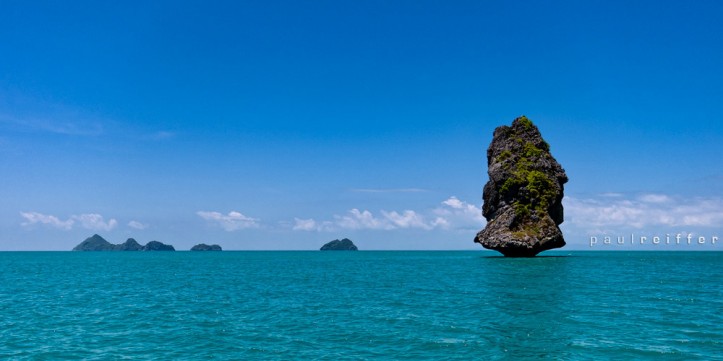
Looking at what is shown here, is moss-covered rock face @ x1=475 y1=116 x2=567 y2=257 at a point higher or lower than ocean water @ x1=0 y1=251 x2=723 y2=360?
higher

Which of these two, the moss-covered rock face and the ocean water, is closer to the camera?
the ocean water

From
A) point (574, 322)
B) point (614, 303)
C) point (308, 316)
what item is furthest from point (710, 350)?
point (308, 316)

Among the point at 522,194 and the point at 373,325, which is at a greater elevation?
the point at 522,194

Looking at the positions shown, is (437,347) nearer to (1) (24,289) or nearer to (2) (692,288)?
(2) (692,288)

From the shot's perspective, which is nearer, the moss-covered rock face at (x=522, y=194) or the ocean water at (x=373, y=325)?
the ocean water at (x=373, y=325)

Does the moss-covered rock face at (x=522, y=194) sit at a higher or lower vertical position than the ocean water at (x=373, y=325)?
higher

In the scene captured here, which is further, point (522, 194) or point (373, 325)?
point (522, 194)

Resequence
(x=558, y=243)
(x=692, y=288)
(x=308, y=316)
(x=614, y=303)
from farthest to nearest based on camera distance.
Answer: (x=558, y=243)
(x=692, y=288)
(x=614, y=303)
(x=308, y=316)

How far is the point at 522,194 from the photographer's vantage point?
10169 cm

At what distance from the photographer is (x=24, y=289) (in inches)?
2117

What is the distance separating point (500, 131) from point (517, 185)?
19.0 m

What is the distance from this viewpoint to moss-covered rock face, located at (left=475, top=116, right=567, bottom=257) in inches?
3856

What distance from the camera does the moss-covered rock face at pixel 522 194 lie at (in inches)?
3856

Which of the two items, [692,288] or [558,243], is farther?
[558,243]
